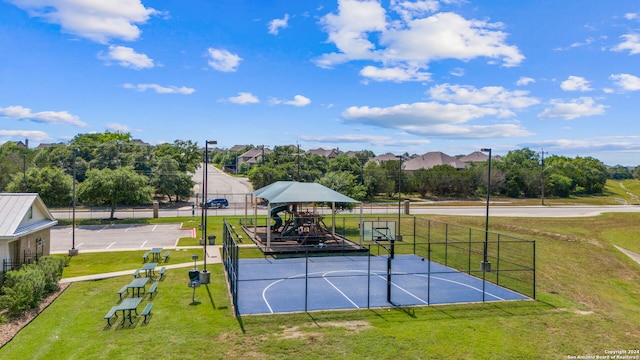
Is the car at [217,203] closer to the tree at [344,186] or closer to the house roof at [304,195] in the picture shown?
the tree at [344,186]

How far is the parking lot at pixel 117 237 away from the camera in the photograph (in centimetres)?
A: 3008

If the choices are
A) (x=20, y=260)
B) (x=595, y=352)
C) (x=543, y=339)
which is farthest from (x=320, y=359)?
(x=20, y=260)

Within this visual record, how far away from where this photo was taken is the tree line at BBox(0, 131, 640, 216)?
42844 mm

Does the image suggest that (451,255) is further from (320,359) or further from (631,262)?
(320,359)

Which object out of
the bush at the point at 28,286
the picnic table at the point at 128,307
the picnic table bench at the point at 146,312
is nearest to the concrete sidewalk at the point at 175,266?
the bush at the point at 28,286

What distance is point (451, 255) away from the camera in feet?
93.8

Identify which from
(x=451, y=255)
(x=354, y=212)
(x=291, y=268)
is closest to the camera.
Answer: (x=291, y=268)

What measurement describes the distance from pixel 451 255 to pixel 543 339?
47.7ft

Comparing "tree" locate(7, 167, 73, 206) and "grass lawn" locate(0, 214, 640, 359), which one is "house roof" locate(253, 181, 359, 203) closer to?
"grass lawn" locate(0, 214, 640, 359)

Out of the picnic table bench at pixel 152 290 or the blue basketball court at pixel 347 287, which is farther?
the picnic table bench at pixel 152 290

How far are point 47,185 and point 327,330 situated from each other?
40.0 meters

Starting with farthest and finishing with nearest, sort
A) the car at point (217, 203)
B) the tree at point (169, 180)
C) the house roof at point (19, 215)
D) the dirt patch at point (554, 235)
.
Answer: the tree at point (169, 180) → the car at point (217, 203) → the dirt patch at point (554, 235) → the house roof at point (19, 215)

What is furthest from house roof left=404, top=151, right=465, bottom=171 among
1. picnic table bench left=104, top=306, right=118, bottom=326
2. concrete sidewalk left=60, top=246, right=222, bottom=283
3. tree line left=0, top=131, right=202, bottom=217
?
picnic table bench left=104, top=306, right=118, bottom=326

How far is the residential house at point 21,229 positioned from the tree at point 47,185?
2361cm
